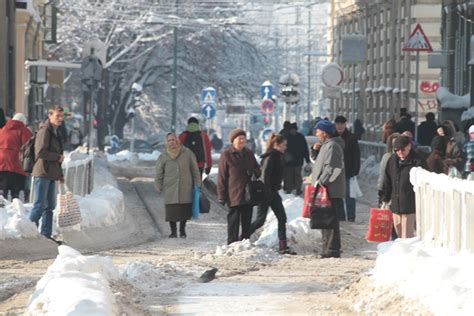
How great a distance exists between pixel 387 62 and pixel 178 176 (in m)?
39.1

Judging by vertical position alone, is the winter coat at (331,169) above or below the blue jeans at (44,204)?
above

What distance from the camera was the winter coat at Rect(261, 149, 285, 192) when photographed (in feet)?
69.2

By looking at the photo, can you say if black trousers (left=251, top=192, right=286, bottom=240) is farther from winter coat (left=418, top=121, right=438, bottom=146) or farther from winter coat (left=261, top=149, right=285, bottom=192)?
winter coat (left=418, top=121, right=438, bottom=146)

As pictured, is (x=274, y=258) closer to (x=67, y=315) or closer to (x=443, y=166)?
(x=443, y=166)

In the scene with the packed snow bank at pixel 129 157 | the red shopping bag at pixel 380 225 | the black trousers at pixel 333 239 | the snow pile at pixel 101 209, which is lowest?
the packed snow bank at pixel 129 157

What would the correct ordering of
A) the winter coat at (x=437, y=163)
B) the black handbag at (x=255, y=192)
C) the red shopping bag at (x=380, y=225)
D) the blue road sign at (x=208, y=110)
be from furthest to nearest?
the blue road sign at (x=208, y=110)
the winter coat at (x=437, y=163)
the black handbag at (x=255, y=192)
the red shopping bag at (x=380, y=225)

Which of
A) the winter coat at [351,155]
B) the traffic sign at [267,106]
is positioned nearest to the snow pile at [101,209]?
the winter coat at [351,155]

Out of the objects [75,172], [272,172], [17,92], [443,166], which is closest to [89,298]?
[272,172]

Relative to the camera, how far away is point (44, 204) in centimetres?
2131

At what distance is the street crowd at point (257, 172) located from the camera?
19.0 meters

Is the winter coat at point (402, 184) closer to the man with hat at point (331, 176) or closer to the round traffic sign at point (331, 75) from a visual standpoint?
the man with hat at point (331, 176)

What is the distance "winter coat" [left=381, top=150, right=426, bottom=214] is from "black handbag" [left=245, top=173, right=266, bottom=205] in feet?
7.43

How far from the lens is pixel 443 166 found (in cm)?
2275

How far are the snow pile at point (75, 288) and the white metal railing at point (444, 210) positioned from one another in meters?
2.88
